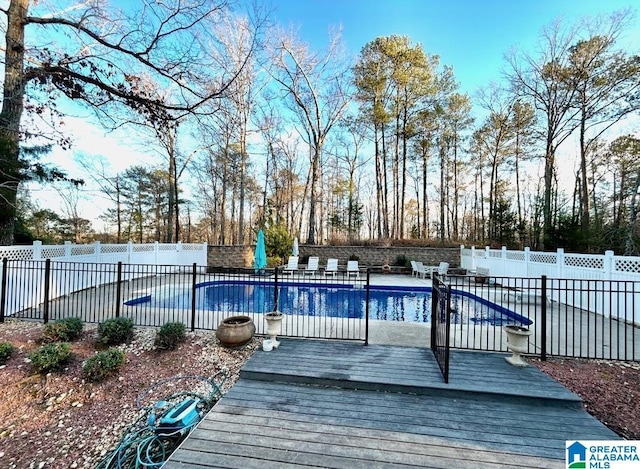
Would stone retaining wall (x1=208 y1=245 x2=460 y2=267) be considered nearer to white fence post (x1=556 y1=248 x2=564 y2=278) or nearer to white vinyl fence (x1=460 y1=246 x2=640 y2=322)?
white vinyl fence (x1=460 y1=246 x2=640 y2=322)

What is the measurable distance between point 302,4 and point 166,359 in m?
11.6

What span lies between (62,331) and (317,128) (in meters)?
15.2

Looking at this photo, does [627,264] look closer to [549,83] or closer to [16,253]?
[549,83]

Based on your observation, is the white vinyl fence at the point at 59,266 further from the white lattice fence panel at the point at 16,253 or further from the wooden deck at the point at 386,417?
the wooden deck at the point at 386,417

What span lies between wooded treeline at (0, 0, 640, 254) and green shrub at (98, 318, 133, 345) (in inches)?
149

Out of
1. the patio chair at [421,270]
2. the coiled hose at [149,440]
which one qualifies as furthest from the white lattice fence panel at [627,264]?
the coiled hose at [149,440]

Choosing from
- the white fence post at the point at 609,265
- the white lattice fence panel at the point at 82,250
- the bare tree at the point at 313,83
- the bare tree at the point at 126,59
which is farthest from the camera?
the bare tree at the point at 313,83

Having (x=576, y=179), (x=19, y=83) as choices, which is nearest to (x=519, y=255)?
(x=576, y=179)

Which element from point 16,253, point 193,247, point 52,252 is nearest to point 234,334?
point 16,253

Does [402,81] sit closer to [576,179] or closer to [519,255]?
[519,255]

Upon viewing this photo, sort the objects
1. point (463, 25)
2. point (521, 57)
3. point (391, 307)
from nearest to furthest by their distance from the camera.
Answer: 1. point (391, 307)
2. point (463, 25)
3. point (521, 57)

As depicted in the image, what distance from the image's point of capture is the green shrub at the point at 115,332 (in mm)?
4176

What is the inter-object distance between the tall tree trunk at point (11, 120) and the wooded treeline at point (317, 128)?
4cm

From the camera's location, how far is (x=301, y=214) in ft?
75.3
